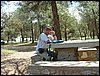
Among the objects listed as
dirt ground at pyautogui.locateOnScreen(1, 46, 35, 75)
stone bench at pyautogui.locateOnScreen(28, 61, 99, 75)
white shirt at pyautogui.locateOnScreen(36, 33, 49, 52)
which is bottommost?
dirt ground at pyautogui.locateOnScreen(1, 46, 35, 75)

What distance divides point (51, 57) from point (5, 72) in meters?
1.60

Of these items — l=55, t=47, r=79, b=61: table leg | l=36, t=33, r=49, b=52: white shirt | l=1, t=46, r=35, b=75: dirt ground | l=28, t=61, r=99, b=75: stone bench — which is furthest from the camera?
l=55, t=47, r=79, b=61: table leg

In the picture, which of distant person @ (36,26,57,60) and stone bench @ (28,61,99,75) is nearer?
stone bench @ (28,61,99,75)

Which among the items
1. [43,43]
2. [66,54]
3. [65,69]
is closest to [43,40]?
[43,43]

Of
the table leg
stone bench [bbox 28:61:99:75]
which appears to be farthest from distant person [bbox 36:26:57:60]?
stone bench [bbox 28:61:99:75]

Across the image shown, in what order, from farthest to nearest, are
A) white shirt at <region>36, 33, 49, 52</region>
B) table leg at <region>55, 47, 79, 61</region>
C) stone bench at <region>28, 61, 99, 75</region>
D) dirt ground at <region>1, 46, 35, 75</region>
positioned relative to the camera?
table leg at <region>55, 47, 79, 61</region> → white shirt at <region>36, 33, 49, 52</region> → dirt ground at <region>1, 46, 35, 75</region> → stone bench at <region>28, 61, 99, 75</region>

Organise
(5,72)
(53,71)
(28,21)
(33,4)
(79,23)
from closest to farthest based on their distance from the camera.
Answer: (53,71) → (5,72) → (33,4) → (28,21) → (79,23)

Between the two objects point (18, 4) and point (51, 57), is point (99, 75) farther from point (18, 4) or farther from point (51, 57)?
point (18, 4)

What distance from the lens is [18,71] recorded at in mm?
7379

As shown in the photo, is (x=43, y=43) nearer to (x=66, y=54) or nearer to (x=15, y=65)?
(x=66, y=54)

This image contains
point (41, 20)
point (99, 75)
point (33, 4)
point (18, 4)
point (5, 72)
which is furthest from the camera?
point (41, 20)

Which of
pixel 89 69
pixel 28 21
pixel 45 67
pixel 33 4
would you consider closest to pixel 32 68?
pixel 45 67

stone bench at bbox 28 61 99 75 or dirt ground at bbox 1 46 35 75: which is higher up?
stone bench at bbox 28 61 99 75

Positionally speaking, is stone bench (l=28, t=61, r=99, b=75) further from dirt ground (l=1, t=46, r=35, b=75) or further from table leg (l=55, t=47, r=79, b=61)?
table leg (l=55, t=47, r=79, b=61)
